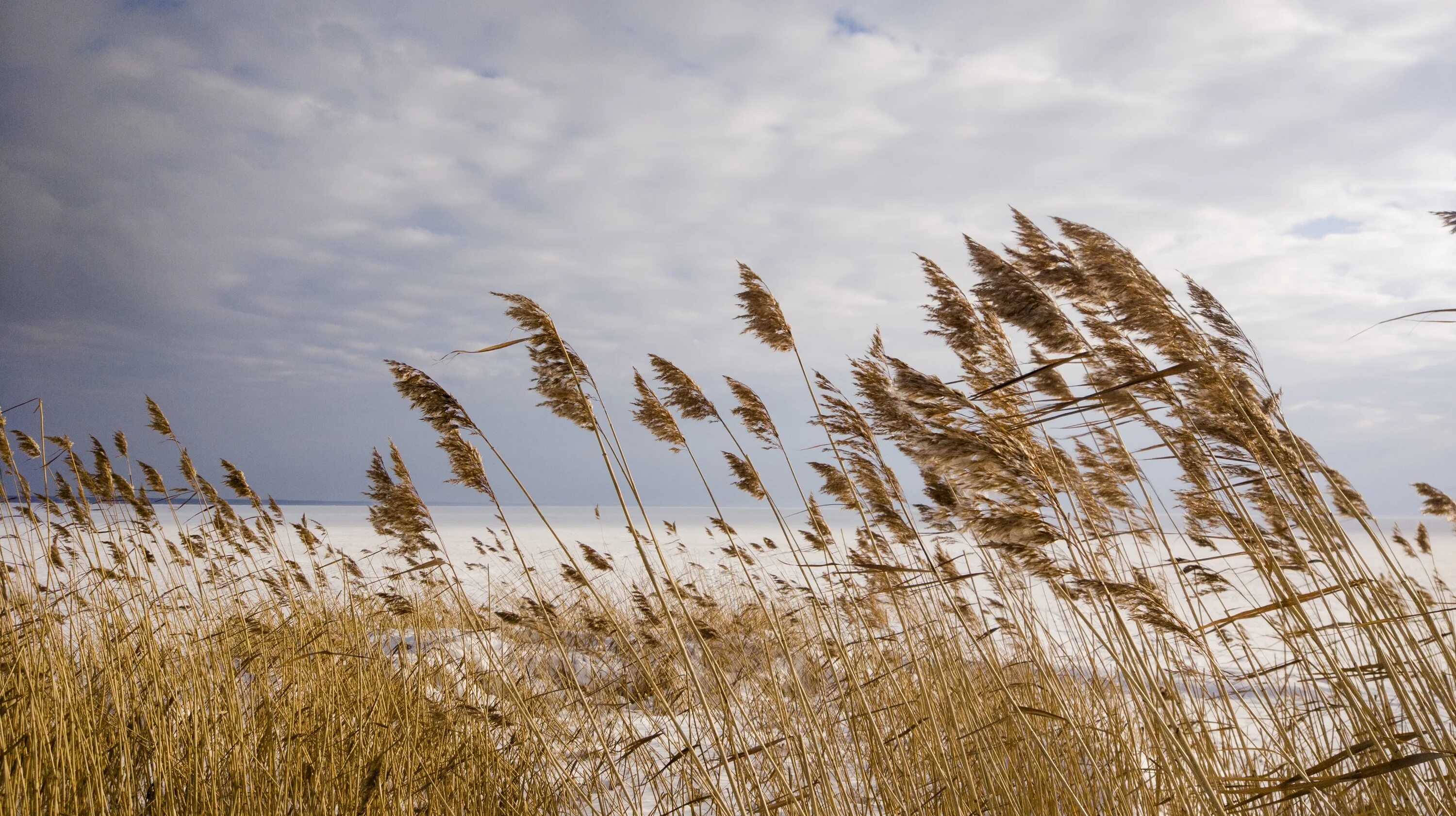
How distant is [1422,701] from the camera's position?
1.75 meters

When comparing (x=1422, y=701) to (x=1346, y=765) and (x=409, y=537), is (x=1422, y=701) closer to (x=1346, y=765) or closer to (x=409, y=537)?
(x=1346, y=765)

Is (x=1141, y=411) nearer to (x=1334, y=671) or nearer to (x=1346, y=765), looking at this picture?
(x=1334, y=671)

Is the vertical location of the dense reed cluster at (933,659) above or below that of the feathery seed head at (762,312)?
below

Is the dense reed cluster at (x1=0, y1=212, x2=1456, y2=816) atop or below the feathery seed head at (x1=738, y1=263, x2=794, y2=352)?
below

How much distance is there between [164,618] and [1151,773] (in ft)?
17.1

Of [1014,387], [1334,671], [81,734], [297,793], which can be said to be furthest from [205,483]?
[1334,671]

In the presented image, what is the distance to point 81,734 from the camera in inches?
109

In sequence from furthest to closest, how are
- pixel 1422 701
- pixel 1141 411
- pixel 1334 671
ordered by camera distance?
pixel 1141 411 → pixel 1334 671 → pixel 1422 701

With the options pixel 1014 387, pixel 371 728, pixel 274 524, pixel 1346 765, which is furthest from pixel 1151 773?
pixel 274 524

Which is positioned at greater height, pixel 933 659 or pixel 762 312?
pixel 762 312

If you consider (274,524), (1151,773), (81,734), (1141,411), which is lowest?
(1151,773)

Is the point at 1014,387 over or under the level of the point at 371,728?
over

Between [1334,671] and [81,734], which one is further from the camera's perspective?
[81,734]

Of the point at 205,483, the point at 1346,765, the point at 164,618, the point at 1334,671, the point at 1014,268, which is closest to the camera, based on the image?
the point at 1334,671
